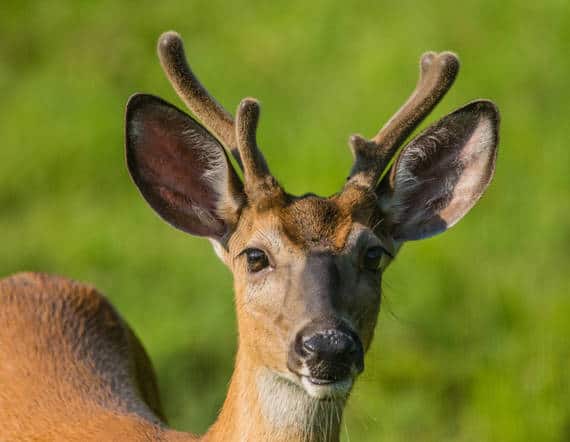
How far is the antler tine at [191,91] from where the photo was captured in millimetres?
5555

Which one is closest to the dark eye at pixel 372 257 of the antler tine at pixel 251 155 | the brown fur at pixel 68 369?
the antler tine at pixel 251 155

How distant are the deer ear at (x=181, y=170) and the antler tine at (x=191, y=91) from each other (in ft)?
0.23

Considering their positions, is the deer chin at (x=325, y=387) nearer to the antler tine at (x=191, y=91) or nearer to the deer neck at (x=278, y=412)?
the deer neck at (x=278, y=412)

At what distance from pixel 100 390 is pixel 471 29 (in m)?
6.01

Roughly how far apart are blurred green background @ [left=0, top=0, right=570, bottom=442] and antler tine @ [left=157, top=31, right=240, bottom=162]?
175 centimetres

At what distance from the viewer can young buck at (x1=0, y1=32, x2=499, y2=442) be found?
5.10m

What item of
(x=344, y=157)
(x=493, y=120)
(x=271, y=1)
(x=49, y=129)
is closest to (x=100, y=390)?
(x=493, y=120)

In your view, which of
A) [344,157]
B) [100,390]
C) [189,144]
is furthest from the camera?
[344,157]

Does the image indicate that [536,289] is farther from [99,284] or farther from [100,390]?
[100,390]

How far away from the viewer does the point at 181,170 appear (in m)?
5.70

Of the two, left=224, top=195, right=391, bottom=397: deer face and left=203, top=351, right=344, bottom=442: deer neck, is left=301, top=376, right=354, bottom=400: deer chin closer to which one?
left=224, top=195, right=391, bottom=397: deer face

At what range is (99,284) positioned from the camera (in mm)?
9461

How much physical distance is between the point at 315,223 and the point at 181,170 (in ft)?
2.23

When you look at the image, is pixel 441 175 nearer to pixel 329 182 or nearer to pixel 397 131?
pixel 397 131
